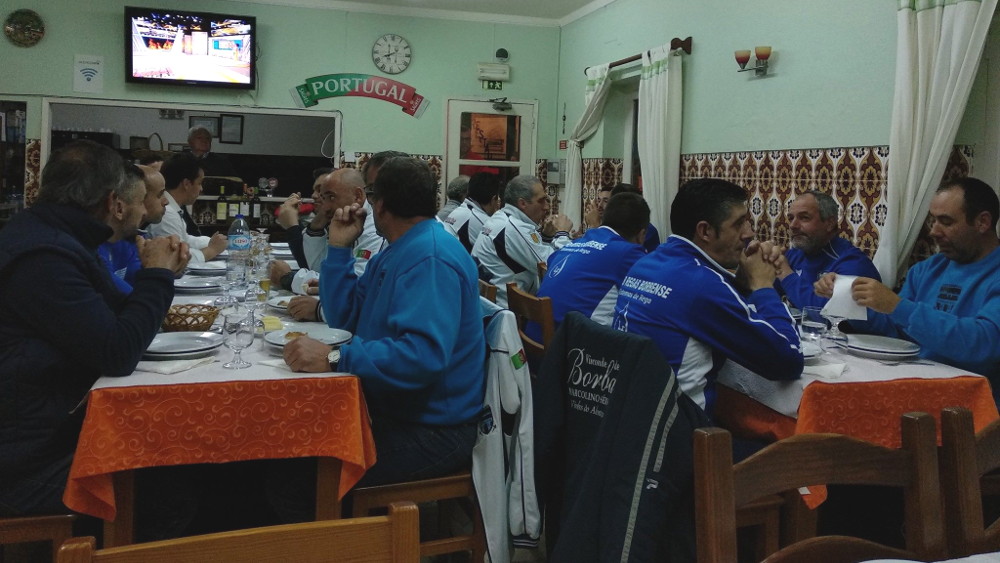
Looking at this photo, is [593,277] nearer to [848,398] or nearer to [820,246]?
[820,246]

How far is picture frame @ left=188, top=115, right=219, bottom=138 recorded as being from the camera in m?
9.08

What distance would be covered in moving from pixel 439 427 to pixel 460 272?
476mm

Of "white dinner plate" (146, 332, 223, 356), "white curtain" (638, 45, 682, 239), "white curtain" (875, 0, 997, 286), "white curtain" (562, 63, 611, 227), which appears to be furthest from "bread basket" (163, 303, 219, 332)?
"white curtain" (562, 63, 611, 227)

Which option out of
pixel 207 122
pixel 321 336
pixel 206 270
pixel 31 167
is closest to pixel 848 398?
pixel 321 336

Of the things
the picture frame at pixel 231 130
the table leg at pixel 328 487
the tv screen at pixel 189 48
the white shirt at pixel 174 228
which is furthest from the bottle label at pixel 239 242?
the picture frame at pixel 231 130

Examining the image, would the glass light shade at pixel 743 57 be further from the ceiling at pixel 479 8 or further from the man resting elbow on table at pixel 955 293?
the ceiling at pixel 479 8

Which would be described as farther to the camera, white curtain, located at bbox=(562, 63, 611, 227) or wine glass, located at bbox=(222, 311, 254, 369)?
white curtain, located at bbox=(562, 63, 611, 227)

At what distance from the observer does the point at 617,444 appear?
1.89 meters

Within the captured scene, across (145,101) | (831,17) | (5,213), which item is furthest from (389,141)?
(831,17)

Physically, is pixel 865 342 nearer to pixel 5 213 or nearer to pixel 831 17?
pixel 831 17

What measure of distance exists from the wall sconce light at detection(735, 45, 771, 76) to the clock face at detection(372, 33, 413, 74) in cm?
413

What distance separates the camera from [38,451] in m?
2.01

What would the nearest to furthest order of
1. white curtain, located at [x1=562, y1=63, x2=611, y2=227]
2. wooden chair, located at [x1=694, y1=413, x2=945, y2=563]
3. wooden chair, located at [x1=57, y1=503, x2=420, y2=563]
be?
wooden chair, located at [x1=57, y1=503, x2=420, y2=563], wooden chair, located at [x1=694, y1=413, x2=945, y2=563], white curtain, located at [x1=562, y1=63, x2=611, y2=227]

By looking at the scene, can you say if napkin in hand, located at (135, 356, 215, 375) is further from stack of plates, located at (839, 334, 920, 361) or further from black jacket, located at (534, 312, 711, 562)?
stack of plates, located at (839, 334, 920, 361)
